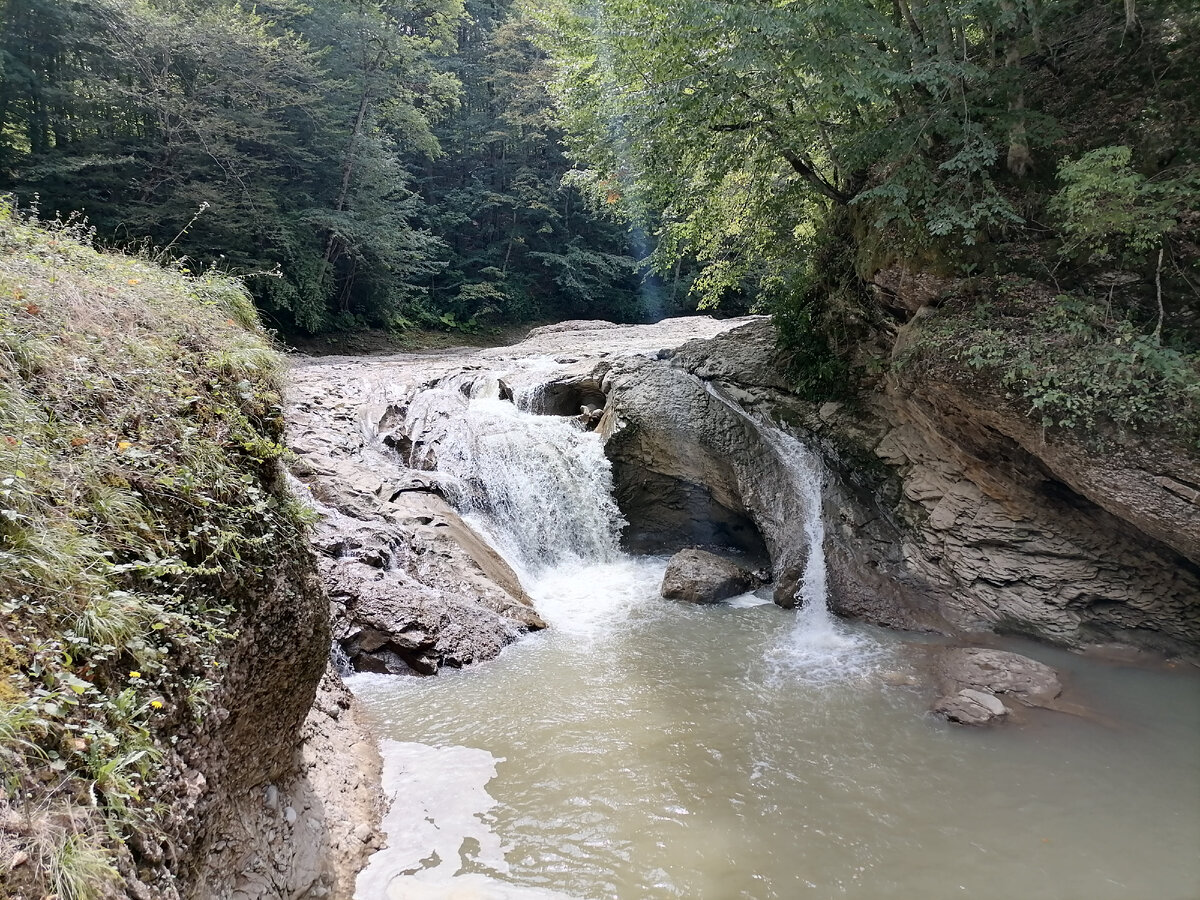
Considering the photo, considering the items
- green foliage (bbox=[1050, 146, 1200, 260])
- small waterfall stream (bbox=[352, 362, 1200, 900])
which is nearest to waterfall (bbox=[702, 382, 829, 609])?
small waterfall stream (bbox=[352, 362, 1200, 900])

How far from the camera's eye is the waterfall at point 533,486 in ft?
30.7

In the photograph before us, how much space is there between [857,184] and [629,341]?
7240mm

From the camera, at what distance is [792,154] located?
8734 millimetres

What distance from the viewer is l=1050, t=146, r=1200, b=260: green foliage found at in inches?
218

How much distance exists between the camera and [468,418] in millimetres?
10539

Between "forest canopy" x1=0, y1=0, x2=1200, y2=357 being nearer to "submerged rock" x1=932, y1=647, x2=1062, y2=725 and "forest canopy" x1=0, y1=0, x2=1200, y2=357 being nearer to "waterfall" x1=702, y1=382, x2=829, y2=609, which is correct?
"waterfall" x1=702, y1=382, x2=829, y2=609

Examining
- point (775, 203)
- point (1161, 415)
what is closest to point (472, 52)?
point (775, 203)

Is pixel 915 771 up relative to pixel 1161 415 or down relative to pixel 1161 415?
down

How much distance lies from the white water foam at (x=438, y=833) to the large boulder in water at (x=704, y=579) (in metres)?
4.21

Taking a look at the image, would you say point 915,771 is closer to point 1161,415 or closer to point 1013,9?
point 1161,415

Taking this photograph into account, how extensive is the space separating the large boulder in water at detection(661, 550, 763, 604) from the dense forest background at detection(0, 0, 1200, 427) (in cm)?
293

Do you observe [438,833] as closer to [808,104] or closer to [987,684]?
[987,684]

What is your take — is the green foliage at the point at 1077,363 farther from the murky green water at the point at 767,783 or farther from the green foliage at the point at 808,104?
the murky green water at the point at 767,783

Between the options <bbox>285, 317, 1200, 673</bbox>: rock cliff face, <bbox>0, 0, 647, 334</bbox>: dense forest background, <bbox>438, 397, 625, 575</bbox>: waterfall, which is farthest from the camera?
<bbox>0, 0, 647, 334</bbox>: dense forest background
